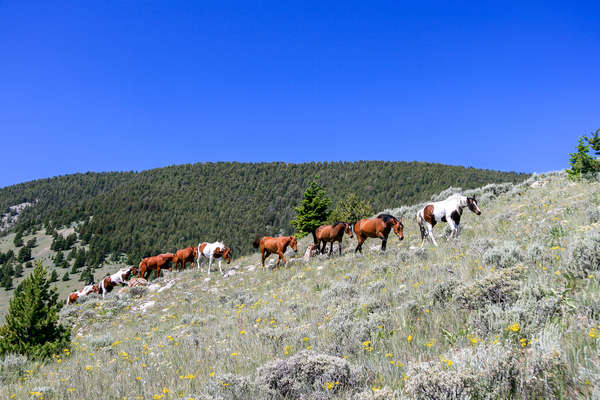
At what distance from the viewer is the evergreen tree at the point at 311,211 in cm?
3030

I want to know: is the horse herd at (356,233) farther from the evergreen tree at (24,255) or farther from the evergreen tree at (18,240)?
the evergreen tree at (18,240)

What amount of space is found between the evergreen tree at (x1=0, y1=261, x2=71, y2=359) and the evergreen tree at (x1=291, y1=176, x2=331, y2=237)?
22.6m

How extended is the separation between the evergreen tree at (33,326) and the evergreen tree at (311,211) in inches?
889

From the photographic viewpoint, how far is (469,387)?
2377 mm

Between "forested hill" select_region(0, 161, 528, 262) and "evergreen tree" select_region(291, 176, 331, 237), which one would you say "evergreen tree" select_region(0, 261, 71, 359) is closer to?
"evergreen tree" select_region(291, 176, 331, 237)

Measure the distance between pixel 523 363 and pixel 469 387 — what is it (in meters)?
0.52

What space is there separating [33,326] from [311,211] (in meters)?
24.0

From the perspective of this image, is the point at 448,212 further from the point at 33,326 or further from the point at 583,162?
the point at 33,326

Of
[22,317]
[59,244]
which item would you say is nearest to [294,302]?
[22,317]

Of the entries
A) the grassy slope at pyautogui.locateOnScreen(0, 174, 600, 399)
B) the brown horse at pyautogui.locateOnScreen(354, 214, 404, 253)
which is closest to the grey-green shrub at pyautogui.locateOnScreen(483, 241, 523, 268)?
the grassy slope at pyautogui.locateOnScreen(0, 174, 600, 399)

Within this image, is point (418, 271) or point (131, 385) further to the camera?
point (418, 271)

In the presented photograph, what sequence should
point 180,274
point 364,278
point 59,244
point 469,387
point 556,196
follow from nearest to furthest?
1. point 469,387
2. point 364,278
3. point 556,196
4. point 180,274
5. point 59,244

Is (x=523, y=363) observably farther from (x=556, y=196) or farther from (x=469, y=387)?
(x=556, y=196)

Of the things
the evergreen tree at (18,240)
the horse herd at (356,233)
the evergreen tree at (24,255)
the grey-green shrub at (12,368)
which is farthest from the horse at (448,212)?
the evergreen tree at (18,240)
